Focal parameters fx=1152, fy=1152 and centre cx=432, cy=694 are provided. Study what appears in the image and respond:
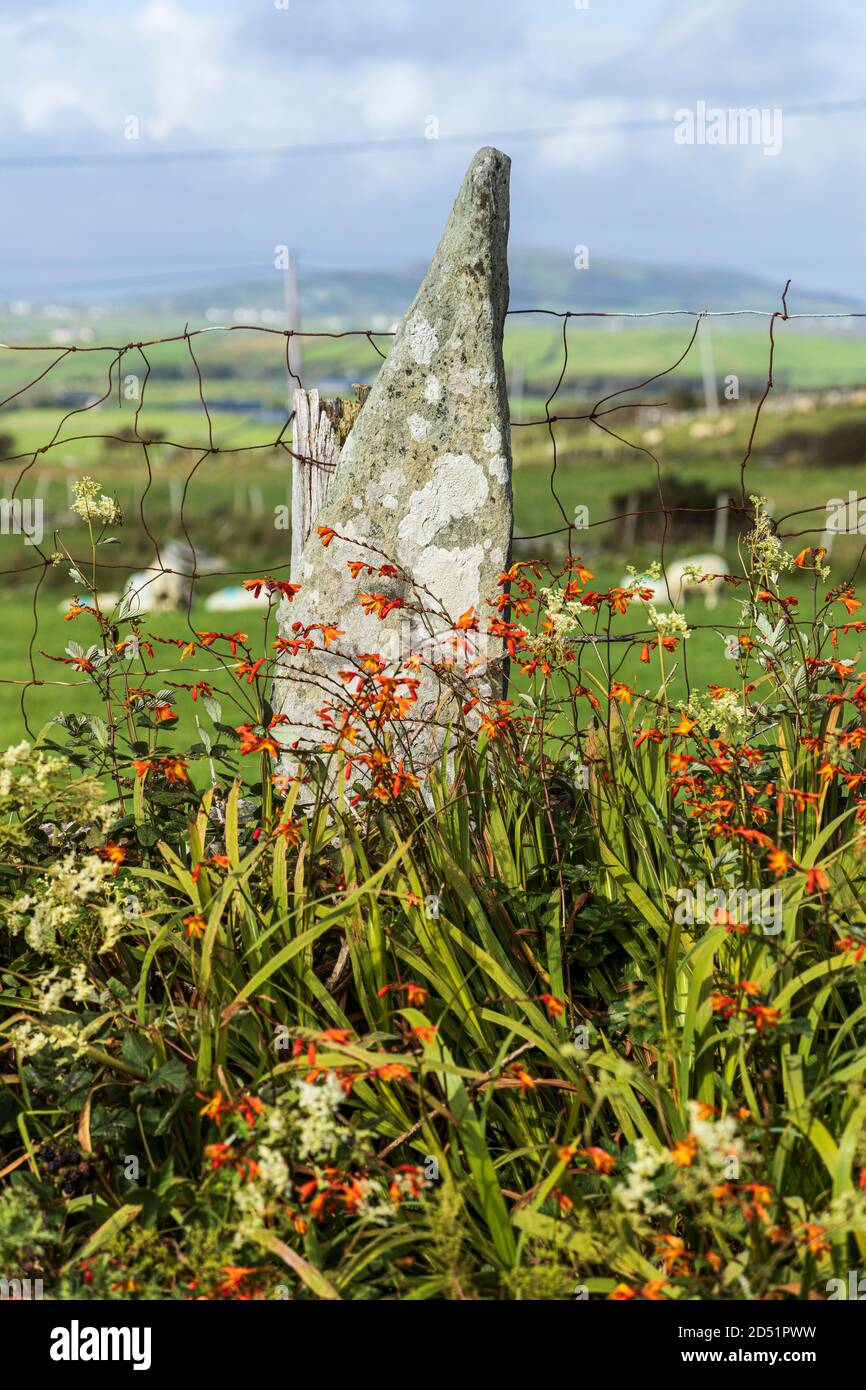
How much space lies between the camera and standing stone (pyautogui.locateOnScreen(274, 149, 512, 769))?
13.1 feet

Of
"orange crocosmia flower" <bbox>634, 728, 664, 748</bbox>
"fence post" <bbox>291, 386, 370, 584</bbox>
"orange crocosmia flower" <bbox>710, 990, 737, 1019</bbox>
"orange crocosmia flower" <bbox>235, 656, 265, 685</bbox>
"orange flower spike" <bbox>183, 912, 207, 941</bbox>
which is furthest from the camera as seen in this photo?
"fence post" <bbox>291, 386, 370, 584</bbox>

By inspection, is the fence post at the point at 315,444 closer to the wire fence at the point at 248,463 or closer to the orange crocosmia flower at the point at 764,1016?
the wire fence at the point at 248,463

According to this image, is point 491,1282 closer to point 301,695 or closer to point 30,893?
point 30,893

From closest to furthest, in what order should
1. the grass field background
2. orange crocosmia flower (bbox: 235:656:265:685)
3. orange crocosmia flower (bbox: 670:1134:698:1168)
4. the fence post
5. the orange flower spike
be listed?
orange crocosmia flower (bbox: 670:1134:698:1168) → the orange flower spike → orange crocosmia flower (bbox: 235:656:265:685) → the fence post → the grass field background

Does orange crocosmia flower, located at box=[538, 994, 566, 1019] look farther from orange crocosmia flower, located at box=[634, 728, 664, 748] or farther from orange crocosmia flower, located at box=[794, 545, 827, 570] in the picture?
orange crocosmia flower, located at box=[794, 545, 827, 570]

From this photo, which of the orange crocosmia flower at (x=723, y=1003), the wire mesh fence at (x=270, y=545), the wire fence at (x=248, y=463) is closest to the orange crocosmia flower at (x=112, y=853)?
the wire mesh fence at (x=270, y=545)

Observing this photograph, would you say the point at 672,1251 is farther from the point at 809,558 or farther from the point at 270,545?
the point at 270,545

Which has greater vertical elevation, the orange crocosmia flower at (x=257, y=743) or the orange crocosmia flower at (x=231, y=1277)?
the orange crocosmia flower at (x=257, y=743)

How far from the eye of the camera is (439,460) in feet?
13.1

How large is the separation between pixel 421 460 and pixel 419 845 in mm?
1500

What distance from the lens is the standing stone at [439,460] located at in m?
3.99

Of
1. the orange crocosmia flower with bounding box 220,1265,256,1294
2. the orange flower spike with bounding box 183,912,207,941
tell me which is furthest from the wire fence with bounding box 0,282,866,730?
the orange crocosmia flower with bounding box 220,1265,256,1294

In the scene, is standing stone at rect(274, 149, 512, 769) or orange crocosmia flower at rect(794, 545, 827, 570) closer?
orange crocosmia flower at rect(794, 545, 827, 570)
